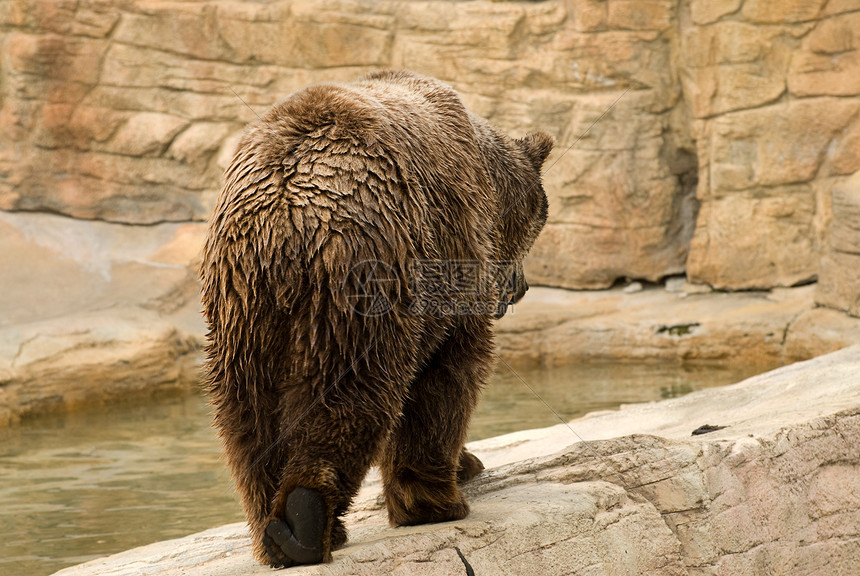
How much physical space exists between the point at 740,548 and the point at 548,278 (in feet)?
23.8

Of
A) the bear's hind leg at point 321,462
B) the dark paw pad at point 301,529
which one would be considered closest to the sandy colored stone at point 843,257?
the bear's hind leg at point 321,462

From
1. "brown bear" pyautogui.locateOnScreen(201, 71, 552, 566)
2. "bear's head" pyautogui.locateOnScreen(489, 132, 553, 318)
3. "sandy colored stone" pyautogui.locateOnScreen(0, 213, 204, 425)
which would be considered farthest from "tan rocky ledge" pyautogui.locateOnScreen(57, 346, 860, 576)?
"sandy colored stone" pyautogui.locateOnScreen(0, 213, 204, 425)

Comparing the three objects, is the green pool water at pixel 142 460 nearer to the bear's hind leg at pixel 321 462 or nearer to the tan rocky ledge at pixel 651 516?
the tan rocky ledge at pixel 651 516

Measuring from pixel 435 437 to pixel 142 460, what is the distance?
427 cm

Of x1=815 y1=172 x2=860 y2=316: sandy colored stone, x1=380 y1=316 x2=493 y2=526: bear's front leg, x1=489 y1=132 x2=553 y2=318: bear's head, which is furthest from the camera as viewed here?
x1=815 y1=172 x2=860 y2=316: sandy colored stone

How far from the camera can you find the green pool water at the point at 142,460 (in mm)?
5406

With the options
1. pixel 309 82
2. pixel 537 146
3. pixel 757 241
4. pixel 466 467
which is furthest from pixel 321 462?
pixel 309 82

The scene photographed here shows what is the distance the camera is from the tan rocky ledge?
3172 mm

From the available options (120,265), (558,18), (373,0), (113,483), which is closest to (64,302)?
(120,265)

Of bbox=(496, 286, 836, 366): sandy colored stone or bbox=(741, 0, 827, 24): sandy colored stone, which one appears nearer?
bbox=(496, 286, 836, 366): sandy colored stone

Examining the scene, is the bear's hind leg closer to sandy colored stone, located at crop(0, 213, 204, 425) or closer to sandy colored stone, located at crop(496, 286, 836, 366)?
sandy colored stone, located at crop(0, 213, 204, 425)

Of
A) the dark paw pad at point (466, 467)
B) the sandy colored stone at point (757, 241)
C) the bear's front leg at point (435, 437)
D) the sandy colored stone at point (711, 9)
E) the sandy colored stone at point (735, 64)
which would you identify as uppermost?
the sandy colored stone at point (711, 9)

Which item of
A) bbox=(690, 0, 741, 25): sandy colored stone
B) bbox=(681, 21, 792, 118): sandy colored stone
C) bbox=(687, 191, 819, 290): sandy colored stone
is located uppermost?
bbox=(690, 0, 741, 25): sandy colored stone

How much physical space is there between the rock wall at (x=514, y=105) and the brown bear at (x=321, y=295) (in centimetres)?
743
